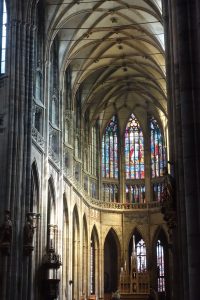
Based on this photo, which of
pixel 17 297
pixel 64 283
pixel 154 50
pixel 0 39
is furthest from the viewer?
pixel 154 50

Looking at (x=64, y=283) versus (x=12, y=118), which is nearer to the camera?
(x=12, y=118)

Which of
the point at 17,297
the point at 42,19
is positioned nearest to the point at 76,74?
the point at 42,19

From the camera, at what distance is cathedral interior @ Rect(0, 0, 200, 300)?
1572cm

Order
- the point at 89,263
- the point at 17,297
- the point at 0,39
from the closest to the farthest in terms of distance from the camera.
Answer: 1. the point at 17,297
2. the point at 0,39
3. the point at 89,263

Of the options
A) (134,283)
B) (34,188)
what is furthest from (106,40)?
(134,283)

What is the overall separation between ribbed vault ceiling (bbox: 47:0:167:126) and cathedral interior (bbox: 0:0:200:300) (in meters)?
0.08

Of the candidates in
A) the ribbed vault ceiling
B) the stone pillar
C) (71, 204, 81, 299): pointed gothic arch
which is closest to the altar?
(71, 204, 81, 299): pointed gothic arch

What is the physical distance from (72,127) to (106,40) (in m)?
7.07

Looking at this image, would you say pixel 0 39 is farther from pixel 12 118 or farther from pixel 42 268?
pixel 42 268

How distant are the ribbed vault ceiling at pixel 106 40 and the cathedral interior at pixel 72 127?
8 cm

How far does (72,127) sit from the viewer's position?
146 ft

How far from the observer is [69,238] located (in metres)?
41.8

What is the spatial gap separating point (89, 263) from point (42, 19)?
72.4 feet

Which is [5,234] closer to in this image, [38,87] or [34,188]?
[34,188]
